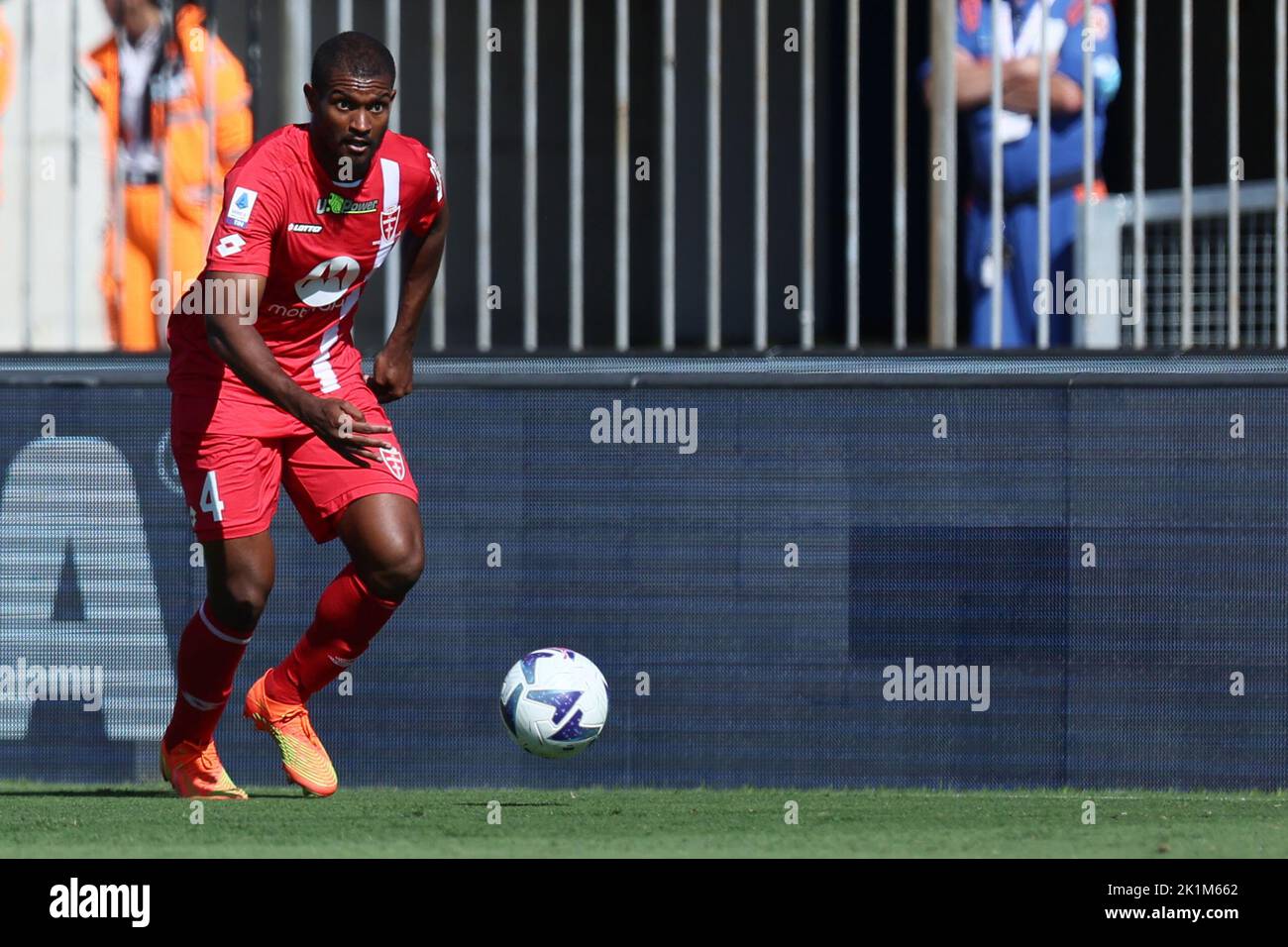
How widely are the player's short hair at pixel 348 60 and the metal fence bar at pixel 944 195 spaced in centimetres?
266

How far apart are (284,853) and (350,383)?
5.86 ft

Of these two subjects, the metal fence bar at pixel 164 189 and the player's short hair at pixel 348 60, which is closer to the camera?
the player's short hair at pixel 348 60

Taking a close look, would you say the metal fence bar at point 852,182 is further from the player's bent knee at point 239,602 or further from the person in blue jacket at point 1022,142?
the player's bent knee at point 239,602

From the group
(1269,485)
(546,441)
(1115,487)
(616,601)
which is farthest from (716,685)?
(1269,485)

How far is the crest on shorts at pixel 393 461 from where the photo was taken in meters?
6.29

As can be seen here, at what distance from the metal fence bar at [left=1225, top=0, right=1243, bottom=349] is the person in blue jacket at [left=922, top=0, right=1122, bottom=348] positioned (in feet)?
1.64

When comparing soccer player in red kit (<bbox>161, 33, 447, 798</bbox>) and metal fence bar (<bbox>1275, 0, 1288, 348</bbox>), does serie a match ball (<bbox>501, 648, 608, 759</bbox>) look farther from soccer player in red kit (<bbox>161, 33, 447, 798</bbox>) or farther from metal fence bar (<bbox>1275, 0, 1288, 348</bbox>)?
metal fence bar (<bbox>1275, 0, 1288, 348</bbox>)

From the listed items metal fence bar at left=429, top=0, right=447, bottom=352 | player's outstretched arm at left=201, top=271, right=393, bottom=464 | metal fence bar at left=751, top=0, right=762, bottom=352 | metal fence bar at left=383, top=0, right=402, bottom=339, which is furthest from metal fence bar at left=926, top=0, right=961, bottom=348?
player's outstretched arm at left=201, top=271, right=393, bottom=464

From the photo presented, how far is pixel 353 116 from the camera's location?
5941 millimetres

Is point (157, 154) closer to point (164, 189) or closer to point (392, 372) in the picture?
point (164, 189)

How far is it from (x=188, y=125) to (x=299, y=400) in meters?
2.54

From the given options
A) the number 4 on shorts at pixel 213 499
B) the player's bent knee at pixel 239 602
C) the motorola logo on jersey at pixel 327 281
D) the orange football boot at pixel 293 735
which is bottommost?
the orange football boot at pixel 293 735

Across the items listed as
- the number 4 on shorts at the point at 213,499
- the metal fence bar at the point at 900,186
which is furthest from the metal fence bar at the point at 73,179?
the metal fence bar at the point at 900,186

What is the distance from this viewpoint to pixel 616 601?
7332 mm
